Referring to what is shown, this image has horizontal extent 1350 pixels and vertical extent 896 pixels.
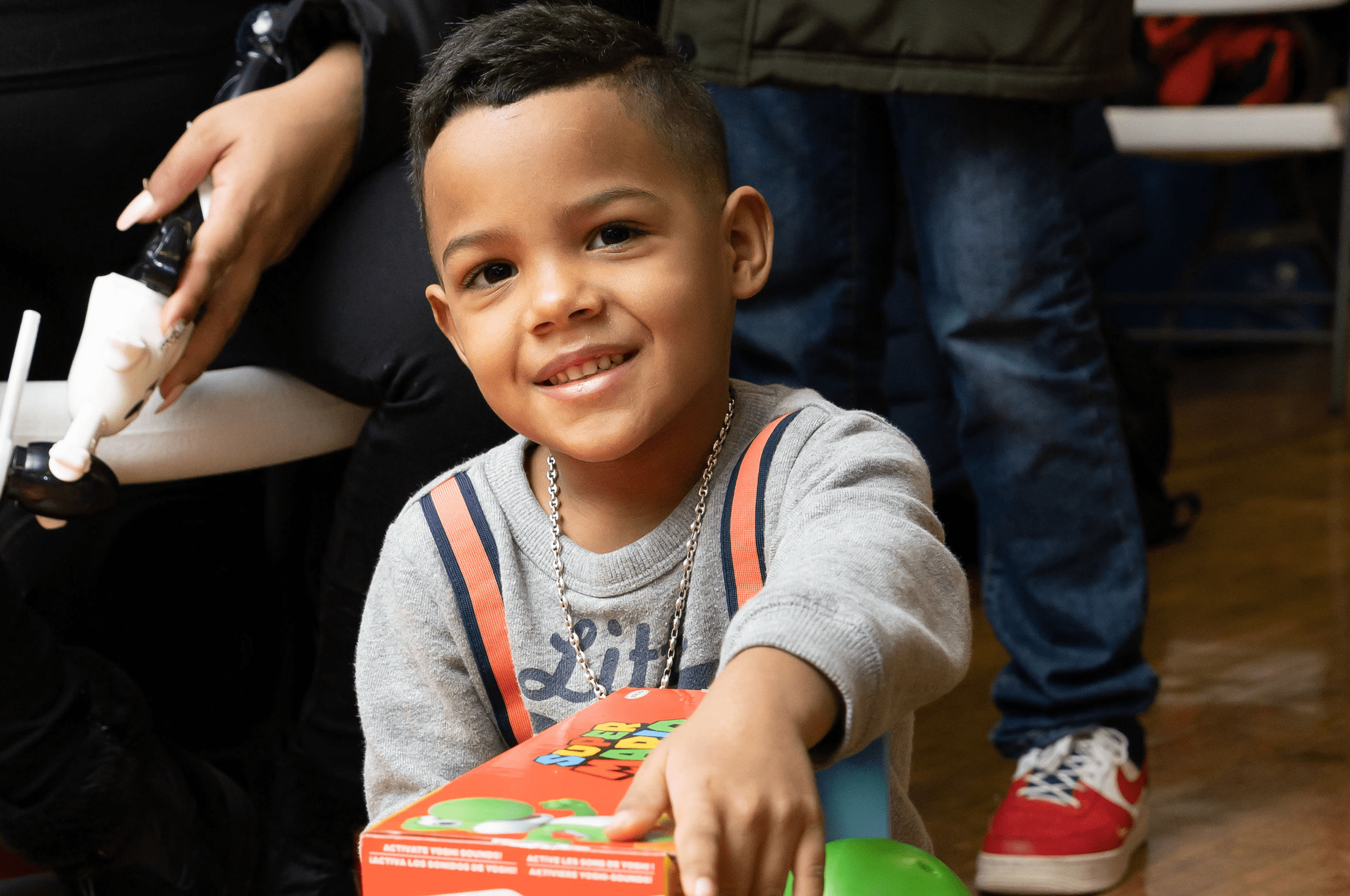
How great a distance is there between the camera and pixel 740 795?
0.50m

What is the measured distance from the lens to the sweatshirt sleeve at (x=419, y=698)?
0.81 metres

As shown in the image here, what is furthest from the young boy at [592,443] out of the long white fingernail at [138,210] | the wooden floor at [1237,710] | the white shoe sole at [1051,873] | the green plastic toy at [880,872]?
the wooden floor at [1237,710]

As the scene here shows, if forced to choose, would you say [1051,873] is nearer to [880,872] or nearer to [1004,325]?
[1004,325]

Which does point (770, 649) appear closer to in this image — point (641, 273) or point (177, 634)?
point (641, 273)

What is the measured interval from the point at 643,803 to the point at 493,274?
382 mm

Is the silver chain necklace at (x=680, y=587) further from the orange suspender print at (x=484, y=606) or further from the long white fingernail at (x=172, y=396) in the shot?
the long white fingernail at (x=172, y=396)

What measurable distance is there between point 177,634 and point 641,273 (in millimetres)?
769

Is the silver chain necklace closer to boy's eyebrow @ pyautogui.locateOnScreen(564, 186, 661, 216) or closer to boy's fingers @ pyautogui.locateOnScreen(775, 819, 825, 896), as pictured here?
boy's eyebrow @ pyautogui.locateOnScreen(564, 186, 661, 216)

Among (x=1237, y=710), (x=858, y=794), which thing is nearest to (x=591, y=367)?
(x=858, y=794)

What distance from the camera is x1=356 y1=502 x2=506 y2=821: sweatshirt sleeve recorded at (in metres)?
0.81

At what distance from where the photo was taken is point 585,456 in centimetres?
77

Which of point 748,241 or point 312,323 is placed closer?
point 748,241

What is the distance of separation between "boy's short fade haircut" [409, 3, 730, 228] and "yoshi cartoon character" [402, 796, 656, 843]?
41 cm

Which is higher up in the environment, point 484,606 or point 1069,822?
point 484,606
